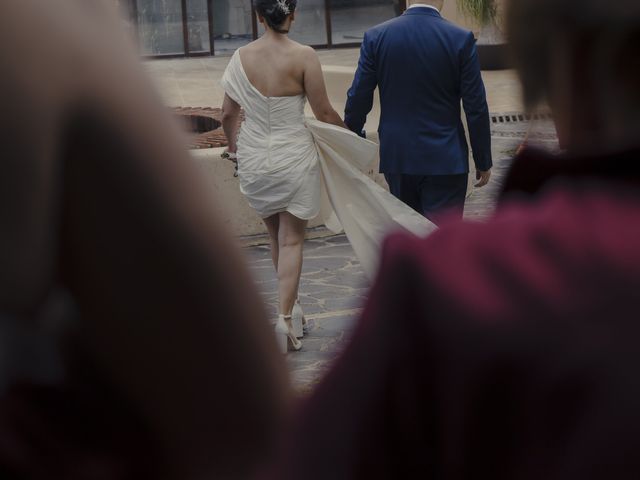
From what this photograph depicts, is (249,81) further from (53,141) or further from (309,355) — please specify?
(53,141)

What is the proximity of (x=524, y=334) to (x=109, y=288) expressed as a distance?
1.27 feet

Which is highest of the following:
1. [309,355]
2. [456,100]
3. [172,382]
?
[172,382]

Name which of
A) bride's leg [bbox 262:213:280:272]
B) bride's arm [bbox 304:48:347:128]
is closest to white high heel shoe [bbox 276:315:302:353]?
bride's leg [bbox 262:213:280:272]

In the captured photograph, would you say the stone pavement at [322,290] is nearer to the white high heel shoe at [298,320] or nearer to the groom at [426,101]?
the white high heel shoe at [298,320]

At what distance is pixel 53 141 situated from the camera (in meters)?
1.11

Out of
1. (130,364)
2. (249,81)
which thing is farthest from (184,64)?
(130,364)

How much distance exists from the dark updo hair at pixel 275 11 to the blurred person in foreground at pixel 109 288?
18.7 ft

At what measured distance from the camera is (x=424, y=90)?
6.87 metres

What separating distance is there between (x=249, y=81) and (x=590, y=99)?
233 inches

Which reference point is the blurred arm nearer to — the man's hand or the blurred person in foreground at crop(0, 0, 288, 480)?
the blurred person in foreground at crop(0, 0, 288, 480)

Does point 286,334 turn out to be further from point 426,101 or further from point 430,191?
point 426,101

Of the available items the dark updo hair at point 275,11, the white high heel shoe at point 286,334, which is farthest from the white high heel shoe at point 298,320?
the dark updo hair at point 275,11

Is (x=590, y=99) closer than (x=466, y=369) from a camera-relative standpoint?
No

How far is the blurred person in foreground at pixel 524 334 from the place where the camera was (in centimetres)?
96
